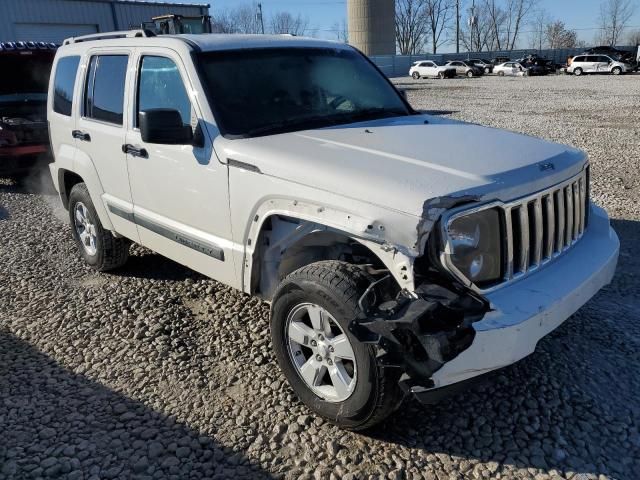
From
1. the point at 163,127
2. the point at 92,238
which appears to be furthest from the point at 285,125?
the point at 92,238

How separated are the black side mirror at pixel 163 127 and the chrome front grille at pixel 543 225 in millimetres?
1958

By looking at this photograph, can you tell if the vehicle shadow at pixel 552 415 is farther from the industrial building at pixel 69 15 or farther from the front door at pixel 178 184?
the industrial building at pixel 69 15

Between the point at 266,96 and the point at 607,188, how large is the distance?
5.76 meters

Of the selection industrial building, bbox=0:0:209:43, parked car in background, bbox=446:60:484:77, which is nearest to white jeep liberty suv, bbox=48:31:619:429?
industrial building, bbox=0:0:209:43

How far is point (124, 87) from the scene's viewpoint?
431 cm

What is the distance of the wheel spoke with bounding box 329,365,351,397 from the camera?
2.91 meters

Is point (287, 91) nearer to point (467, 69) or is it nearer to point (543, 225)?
point (543, 225)

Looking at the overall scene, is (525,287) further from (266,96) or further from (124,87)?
(124,87)

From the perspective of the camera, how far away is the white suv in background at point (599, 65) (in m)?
42.2

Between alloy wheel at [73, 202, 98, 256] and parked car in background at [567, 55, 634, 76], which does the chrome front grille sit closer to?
alloy wheel at [73, 202, 98, 256]

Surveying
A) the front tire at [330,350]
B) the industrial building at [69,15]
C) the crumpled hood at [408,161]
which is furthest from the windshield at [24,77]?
the industrial building at [69,15]

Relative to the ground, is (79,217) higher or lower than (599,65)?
higher

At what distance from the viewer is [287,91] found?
12.7 ft

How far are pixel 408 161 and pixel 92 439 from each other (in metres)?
2.24
